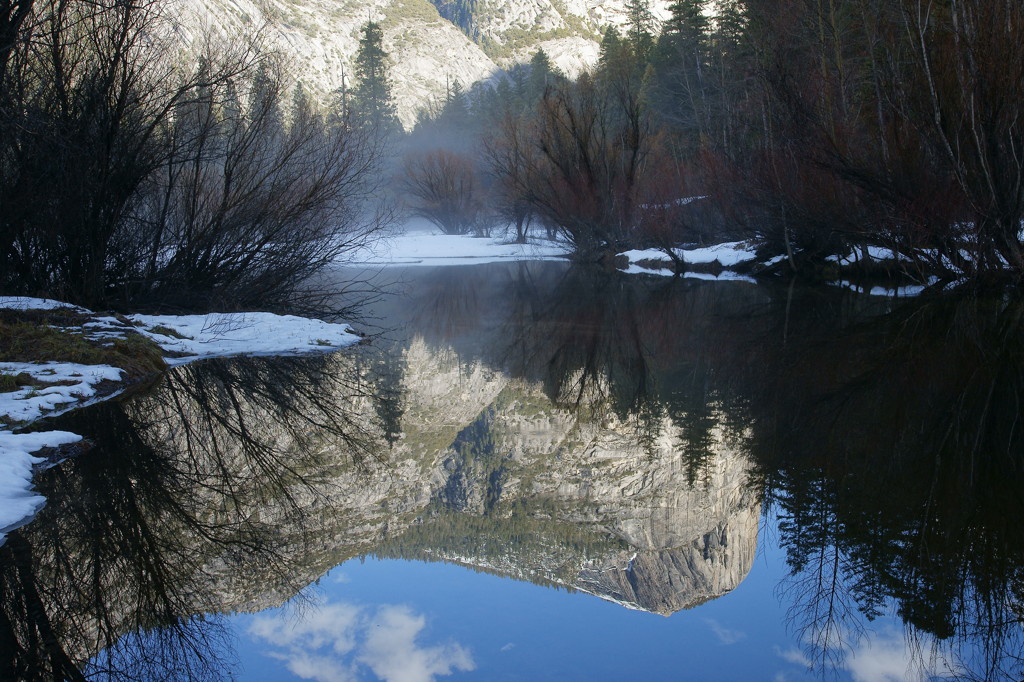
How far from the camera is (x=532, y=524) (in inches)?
182

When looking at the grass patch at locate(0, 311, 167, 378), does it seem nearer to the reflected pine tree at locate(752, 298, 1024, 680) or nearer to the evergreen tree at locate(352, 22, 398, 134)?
the reflected pine tree at locate(752, 298, 1024, 680)

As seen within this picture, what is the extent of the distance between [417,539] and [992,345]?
24.6 feet

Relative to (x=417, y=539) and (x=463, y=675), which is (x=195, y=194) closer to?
(x=417, y=539)

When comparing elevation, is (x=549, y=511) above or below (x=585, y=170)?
below

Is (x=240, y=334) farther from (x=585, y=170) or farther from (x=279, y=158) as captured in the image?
(x=585, y=170)

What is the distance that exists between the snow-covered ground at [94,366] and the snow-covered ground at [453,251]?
2139cm

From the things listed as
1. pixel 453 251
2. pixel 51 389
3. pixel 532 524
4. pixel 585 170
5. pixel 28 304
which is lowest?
pixel 532 524

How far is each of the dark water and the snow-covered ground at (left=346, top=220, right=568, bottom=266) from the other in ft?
89.2

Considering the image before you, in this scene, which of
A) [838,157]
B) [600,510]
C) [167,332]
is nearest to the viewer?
[600,510]

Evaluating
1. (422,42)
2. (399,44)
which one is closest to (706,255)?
(399,44)

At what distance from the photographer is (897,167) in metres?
15.0

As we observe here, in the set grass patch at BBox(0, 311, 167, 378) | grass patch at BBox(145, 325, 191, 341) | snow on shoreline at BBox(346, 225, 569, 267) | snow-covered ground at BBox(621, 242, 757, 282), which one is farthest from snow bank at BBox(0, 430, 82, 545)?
snow on shoreline at BBox(346, 225, 569, 267)

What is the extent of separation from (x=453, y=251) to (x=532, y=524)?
40.8 meters

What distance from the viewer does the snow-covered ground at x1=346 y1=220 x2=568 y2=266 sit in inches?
1492
